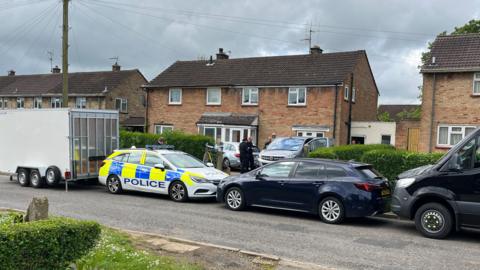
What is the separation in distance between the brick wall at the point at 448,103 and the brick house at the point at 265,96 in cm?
487

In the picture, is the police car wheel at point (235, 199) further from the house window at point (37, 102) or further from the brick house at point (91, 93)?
the house window at point (37, 102)

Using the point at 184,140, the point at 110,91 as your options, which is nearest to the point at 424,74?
the point at 184,140

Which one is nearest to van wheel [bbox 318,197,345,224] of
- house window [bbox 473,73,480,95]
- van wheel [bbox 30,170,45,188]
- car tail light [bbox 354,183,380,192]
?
car tail light [bbox 354,183,380,192]

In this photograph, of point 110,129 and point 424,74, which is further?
point 424,74

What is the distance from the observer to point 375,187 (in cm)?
1005

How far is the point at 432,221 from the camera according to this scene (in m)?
9.00

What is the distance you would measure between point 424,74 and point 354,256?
1921 centimetres

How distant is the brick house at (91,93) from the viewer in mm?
41156

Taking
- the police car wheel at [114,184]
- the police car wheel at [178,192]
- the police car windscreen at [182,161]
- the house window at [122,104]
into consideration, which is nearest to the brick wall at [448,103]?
the police car windscreen at [182,161]

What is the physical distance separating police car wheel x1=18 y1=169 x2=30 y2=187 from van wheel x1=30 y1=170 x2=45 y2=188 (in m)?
0.30

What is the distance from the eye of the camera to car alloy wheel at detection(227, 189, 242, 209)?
11.6 metres

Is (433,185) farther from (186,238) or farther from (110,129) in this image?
(110,129)

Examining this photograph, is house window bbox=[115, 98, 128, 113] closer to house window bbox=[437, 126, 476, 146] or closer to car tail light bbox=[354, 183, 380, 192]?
house window bbox=[437, 126, 476, 146]

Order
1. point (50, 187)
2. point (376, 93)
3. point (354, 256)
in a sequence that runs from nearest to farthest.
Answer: point (354, 256) → point (50, 187) → point (376, 93)
